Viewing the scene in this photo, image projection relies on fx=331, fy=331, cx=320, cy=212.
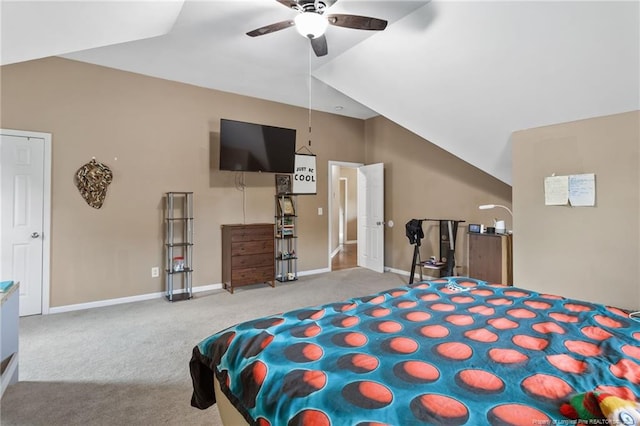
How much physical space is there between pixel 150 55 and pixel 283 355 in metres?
3.75

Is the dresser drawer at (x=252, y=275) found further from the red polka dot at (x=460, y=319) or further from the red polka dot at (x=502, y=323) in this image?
the red polka dot at (x=502, y=323)

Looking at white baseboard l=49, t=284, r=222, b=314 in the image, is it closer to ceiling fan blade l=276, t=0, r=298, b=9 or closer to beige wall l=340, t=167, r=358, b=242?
ceiling fan blade l=276, t=0, r=298, b=9

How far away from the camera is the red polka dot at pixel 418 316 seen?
151 cm

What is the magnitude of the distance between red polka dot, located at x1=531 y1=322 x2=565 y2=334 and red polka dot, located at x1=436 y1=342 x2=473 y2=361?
408 millimetres

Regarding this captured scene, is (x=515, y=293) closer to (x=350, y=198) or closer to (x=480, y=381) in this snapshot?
(x=480, y=381)

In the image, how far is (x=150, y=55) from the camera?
3.64 m

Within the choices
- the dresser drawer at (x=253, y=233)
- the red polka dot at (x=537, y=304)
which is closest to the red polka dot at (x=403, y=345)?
the red polka dot at (x=537, y=304)

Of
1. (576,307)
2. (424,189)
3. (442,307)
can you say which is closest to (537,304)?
(576,307)

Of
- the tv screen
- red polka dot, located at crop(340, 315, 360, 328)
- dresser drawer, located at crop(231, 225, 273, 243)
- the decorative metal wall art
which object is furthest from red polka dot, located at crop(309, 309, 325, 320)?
the decorative metal wall art

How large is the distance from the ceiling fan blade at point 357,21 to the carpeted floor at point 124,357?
2750 millimetres

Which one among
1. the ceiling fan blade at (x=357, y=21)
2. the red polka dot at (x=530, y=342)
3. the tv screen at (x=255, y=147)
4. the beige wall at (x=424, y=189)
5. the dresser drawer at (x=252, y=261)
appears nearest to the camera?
the red polka dot at (x=530, y=342)

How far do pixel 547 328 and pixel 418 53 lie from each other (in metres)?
2.66

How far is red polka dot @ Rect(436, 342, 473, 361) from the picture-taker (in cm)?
116

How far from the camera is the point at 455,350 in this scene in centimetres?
120
